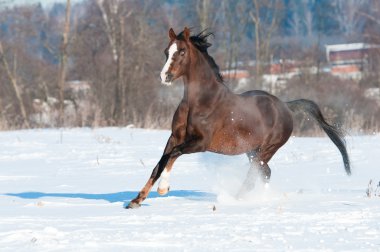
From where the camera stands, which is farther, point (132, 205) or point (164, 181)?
point (164, 181)

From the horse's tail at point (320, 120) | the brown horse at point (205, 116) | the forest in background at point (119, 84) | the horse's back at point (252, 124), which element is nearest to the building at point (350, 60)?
the forest in background at point (119, 84)

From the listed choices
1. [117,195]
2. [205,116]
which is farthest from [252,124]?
[117,195]

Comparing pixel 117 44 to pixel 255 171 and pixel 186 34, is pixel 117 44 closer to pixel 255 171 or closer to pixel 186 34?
pixel 255 171

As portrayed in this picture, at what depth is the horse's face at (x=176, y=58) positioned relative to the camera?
25.8ft

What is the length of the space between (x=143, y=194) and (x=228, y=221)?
4.47 feet

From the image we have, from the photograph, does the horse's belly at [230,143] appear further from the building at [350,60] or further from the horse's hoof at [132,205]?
the building at [350,60]

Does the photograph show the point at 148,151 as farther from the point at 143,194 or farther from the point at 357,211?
the point at 357,211

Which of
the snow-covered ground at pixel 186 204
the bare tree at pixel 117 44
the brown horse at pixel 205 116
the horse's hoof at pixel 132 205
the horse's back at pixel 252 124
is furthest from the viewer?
the bare tree at pixel 117 44

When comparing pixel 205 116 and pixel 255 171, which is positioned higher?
pixel 205 116

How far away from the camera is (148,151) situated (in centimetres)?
1511

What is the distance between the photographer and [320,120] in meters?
10.1

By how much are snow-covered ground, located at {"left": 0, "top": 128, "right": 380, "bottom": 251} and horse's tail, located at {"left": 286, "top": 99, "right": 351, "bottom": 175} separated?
0.32m

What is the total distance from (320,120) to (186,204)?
110 inches

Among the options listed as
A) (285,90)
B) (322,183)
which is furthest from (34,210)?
(285,90)
